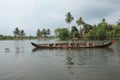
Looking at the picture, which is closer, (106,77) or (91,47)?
(106,77)

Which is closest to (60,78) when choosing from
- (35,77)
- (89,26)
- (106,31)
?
(35,77)

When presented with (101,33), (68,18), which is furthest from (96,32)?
(68,18)

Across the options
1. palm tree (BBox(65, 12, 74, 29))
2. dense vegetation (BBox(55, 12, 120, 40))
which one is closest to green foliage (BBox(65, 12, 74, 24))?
palm tree (BBox(65, 12, 74, 29))

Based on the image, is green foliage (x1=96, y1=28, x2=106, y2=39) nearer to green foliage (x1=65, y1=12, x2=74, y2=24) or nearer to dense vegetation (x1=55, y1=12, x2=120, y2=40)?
dense vegetation (x1=55, y1=12, x2=120, y2=40)

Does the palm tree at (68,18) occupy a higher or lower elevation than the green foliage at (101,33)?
higher

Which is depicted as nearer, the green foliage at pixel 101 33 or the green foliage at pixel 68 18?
the green foliage at pixel 68 18

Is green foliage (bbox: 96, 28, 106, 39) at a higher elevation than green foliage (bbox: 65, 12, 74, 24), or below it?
below

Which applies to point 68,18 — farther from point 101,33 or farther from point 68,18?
point 101,33

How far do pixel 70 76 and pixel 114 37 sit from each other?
378 feet

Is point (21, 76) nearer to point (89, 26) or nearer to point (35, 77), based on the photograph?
point (35, 77)

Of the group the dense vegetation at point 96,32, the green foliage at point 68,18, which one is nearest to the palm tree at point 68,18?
the green foliage at point 68,18

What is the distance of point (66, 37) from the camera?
12975 centimetres

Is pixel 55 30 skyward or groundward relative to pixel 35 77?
skyward

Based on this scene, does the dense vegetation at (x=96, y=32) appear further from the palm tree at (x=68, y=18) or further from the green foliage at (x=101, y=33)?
the palm tree at (x=68, y=18)
